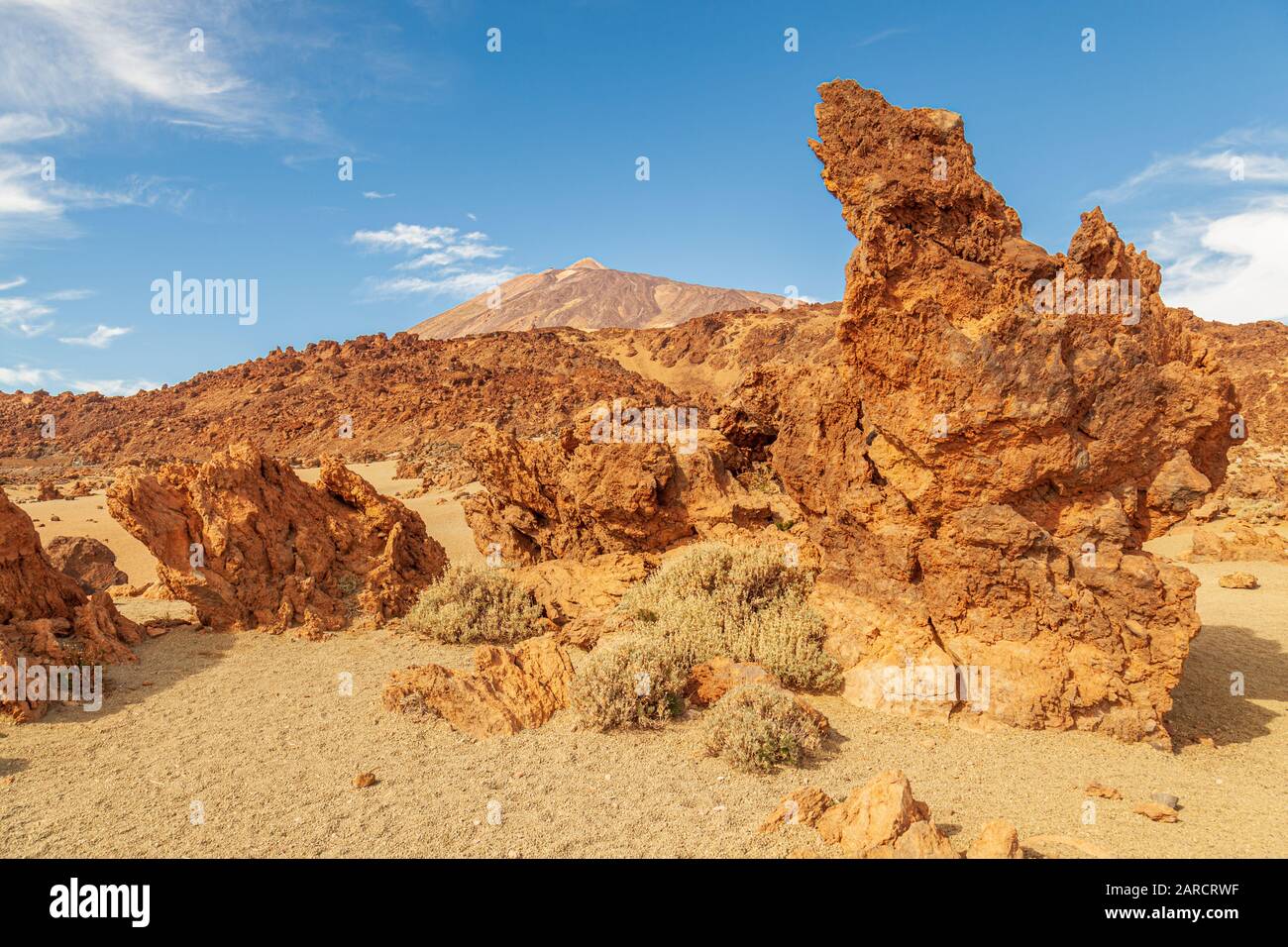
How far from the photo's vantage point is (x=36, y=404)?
46938 millimetres

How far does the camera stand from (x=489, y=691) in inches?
235

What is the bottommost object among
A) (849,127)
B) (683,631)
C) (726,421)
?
(683,631)

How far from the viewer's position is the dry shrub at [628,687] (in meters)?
A: 5.63

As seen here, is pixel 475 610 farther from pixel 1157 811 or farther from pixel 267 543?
pixel 1157 811

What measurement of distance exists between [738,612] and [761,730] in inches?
80.5

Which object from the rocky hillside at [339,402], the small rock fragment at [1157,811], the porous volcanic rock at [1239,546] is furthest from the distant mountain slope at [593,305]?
the small rock fragment at [1157,811]

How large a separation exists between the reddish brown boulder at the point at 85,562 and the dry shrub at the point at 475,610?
6.54 meters

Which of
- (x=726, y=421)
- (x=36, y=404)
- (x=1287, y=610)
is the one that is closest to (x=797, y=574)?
(x=726, y=421)

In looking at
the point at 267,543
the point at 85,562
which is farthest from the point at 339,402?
the point at 267,543

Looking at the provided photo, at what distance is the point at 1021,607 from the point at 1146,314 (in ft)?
9.01

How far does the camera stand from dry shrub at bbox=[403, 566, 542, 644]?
8.15 metres

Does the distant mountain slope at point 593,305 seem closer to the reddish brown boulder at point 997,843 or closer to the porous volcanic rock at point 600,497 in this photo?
the porous volcanic rock at point 600,497
